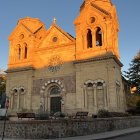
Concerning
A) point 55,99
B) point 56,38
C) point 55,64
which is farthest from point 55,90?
point 56,38

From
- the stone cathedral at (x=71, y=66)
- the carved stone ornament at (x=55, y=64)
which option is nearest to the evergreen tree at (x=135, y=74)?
the stone cathedral at (x=71, y=66)

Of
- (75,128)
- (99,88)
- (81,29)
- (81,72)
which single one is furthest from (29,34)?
(75,128)

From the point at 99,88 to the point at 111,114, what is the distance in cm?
604

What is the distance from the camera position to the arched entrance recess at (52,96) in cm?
3669

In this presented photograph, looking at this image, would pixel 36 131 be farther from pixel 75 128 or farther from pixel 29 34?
pixel 29 34

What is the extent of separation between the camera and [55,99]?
123 ft

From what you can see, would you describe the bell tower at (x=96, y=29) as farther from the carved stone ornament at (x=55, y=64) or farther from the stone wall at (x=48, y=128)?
the stone wall at (x=48, y=128)

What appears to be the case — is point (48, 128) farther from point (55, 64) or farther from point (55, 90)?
point (55, 64)

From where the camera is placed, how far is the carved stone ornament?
124 feet

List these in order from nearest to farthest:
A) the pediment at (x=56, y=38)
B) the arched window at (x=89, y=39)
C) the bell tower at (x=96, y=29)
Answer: the bell tower at (x=96, y=29), the arched window at (x=89, y=39), the pediment at (x=56, y=38)

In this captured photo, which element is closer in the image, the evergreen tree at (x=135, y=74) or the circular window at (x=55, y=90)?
the circular window at (x=55, y=90)

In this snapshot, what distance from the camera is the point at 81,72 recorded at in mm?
35000

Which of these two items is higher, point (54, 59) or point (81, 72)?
point (54, 59)

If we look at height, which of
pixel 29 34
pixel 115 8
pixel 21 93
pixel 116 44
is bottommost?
pixel 21 93
